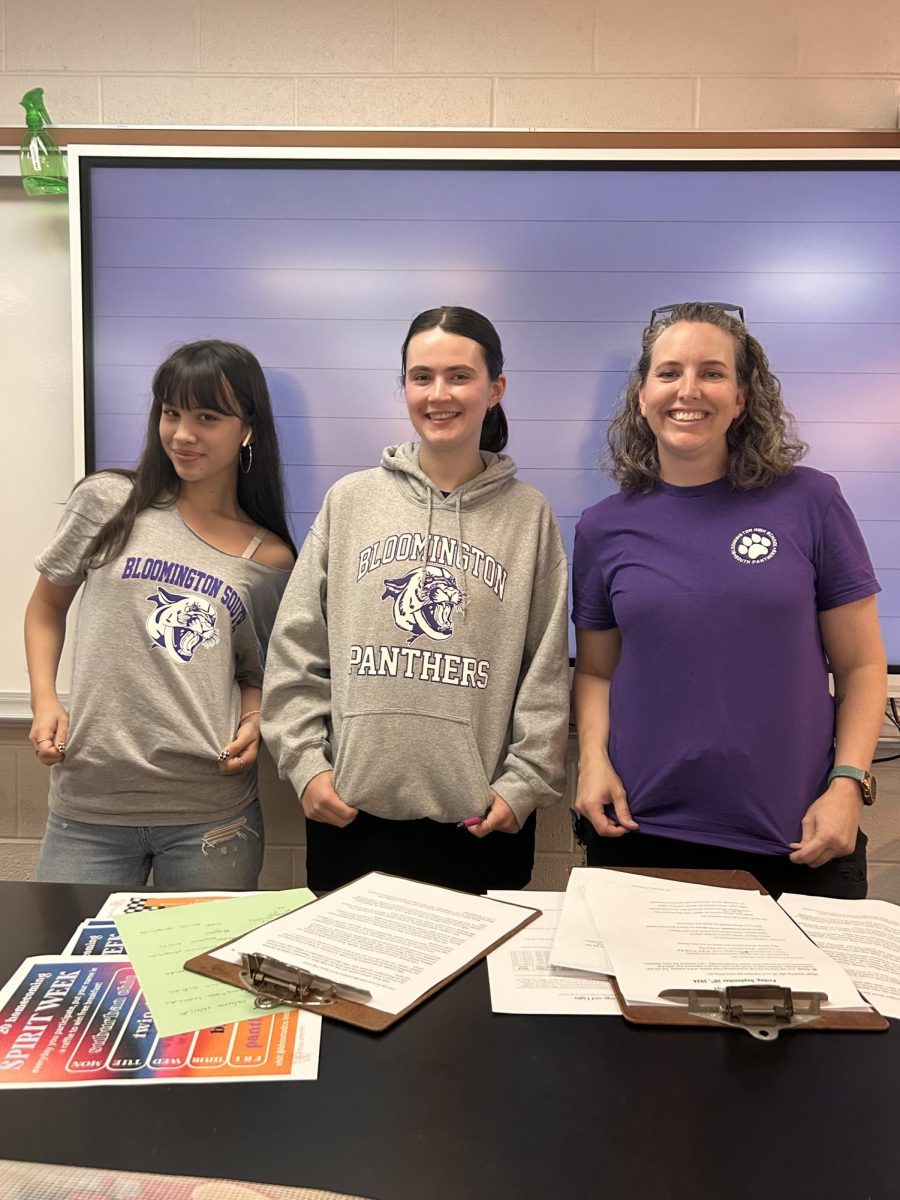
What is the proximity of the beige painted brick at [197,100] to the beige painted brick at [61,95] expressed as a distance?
0.03m

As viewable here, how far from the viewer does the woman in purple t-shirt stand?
1.37 meters

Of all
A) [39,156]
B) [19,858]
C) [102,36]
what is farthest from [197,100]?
[19,858]

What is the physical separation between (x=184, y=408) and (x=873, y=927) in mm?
1460

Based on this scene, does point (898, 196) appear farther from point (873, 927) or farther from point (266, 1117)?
point (266, 1117)

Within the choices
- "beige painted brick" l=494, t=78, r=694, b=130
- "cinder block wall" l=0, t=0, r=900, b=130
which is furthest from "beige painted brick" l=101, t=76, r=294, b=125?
"beige painted brick" l=494, t=78, r=694, b=130

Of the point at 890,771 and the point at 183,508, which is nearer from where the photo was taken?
the point at 183,508

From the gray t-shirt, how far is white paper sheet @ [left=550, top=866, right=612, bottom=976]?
0.86m

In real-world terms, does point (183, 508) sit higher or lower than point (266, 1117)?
higher

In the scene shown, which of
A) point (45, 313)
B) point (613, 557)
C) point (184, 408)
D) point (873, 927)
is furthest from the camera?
point (45, 313)

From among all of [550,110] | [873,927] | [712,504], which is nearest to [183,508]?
[712,504]

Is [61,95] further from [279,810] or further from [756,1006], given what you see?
[756,1006]

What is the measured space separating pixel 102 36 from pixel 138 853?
191 centimetres

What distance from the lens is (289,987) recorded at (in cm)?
82

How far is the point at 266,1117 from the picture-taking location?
2.18 ft
